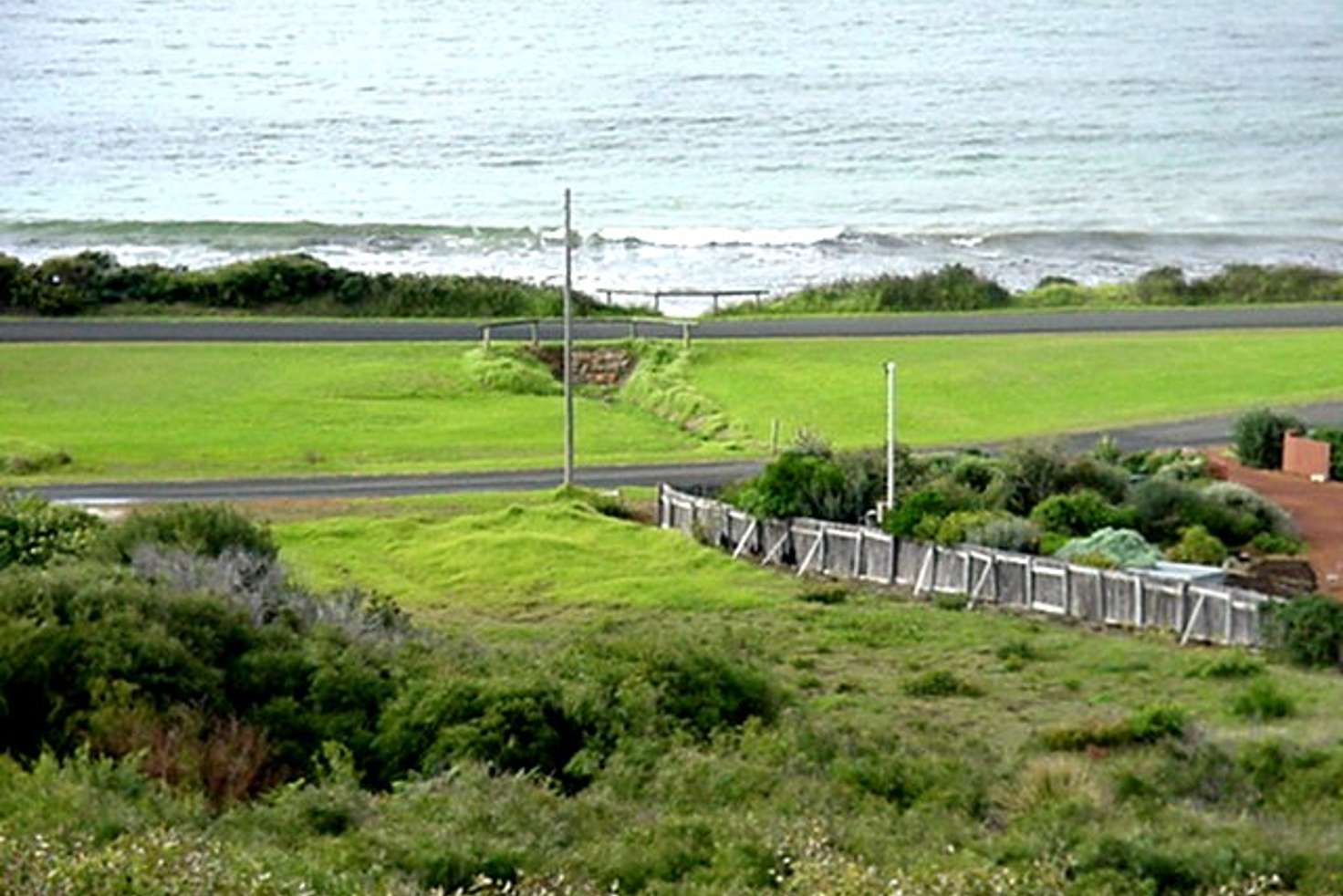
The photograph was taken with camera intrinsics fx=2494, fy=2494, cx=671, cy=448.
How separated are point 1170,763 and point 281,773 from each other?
293 inches

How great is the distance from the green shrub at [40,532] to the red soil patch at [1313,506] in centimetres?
1734

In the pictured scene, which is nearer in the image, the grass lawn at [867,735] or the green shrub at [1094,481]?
the grass lawn at [867,735]

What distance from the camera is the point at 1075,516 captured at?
3897cm

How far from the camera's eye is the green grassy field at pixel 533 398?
4922cm

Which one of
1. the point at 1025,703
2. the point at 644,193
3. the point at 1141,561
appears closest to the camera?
the point at 1025,703

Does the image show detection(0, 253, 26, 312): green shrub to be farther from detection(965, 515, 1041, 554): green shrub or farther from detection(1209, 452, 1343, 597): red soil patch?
detection(965, 515, 1041, 554): green shrub

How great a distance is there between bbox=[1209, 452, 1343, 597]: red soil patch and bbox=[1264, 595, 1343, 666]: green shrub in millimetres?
3941

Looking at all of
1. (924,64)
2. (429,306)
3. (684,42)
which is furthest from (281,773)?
(684,42)

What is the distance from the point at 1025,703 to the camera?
28.4 meters

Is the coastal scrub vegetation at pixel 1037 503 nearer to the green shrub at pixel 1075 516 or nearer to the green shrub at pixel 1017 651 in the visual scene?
the green shrub at pixel 1075 516

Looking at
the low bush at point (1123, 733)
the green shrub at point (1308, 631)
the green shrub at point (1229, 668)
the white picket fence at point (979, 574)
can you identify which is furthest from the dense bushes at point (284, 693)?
the white picket fence at point (979, 574)

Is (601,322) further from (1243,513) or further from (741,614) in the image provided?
(741,614)

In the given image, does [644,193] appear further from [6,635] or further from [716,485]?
[6,635]

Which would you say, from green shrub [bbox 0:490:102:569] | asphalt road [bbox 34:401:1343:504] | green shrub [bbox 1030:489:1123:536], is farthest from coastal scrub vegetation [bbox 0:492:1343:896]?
asphalt road [bbox 34:401:1343:504]
